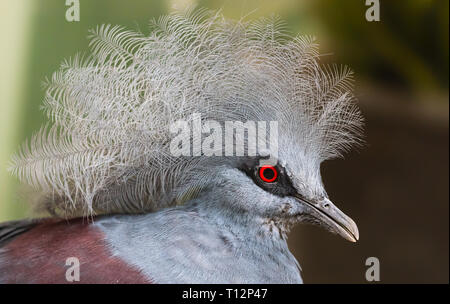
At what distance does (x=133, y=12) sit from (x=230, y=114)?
2.17 feet

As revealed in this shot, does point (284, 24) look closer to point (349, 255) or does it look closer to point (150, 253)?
point (150, 253)

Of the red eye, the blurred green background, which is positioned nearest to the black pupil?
the red eye

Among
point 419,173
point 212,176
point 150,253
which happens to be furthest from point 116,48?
point 419,173

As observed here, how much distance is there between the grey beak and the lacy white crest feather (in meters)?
0.11

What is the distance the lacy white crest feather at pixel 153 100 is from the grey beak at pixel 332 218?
109mm

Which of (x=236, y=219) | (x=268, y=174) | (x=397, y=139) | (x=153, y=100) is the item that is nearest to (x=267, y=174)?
(x=268, y=174)

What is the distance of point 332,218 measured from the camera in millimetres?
1263

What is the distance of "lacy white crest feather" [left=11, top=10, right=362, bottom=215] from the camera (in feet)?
3.94

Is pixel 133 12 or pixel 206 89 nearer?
pixel 206 89

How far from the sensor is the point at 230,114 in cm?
123

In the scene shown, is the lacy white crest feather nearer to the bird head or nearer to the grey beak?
the bird head

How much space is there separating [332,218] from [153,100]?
0.50 meters

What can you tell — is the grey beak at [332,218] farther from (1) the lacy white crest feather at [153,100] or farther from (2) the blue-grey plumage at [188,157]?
(1) the lacy white crest feather at [153,100]

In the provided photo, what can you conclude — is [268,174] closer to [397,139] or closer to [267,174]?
[267,174]
